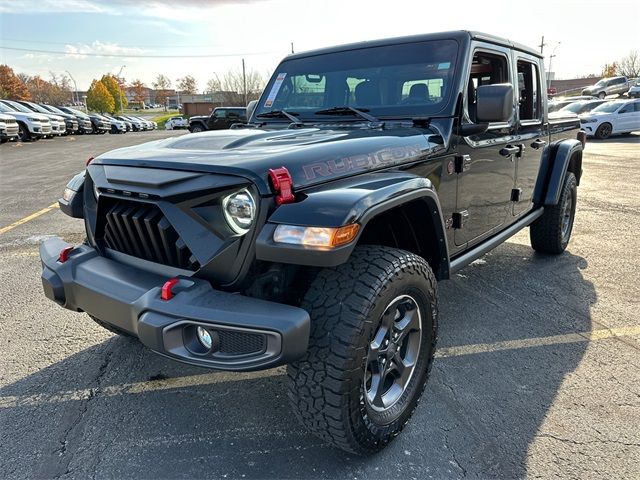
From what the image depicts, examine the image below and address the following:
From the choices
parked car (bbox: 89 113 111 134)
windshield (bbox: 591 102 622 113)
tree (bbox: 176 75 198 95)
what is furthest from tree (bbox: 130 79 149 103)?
windshield (bbox: 591 102 622 113)

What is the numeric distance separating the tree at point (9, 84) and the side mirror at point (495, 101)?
77.5 metres

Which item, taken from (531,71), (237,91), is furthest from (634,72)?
(531,71)

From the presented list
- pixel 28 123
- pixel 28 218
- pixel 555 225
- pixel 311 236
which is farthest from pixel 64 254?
pixel 28 123

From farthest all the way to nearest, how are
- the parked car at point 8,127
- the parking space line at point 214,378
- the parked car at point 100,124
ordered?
the parked car at point 100,124
the parked car at point 8,127
the parking space line at point 214,378

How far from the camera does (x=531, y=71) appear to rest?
431 centimetres

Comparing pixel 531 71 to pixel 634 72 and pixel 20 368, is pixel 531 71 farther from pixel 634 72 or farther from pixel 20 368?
pixel 634 72

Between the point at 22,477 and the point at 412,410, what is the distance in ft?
5.75

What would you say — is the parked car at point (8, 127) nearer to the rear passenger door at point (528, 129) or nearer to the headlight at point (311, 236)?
the rear passenger door at point (528, 129)

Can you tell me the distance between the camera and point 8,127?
19.0 meters

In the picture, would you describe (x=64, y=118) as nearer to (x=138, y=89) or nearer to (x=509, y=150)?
(x=509, y=150)

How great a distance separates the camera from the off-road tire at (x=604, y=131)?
20.1 meters

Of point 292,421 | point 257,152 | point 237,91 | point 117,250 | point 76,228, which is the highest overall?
point 237,91

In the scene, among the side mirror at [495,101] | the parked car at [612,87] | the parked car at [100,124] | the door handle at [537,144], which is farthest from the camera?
the parked car at [612,87]

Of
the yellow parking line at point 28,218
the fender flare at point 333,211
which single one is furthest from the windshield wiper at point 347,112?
the yellow parking line at point 28,218
